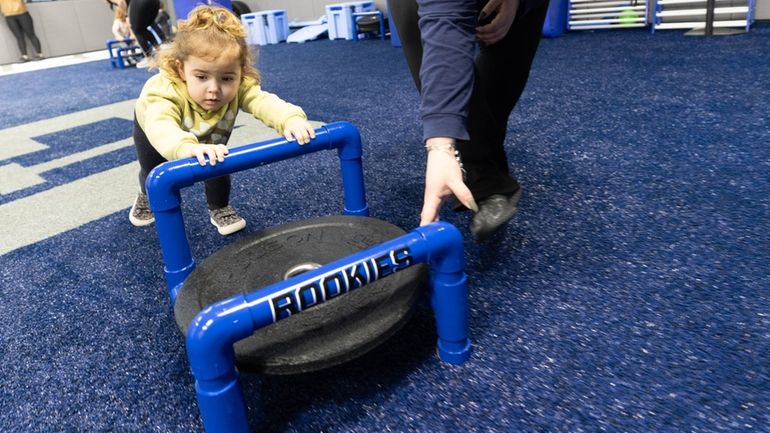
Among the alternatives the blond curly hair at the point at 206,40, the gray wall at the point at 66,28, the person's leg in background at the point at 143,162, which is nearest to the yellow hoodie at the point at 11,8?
the gray wall at the point at 66,28

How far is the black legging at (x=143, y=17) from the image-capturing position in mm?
2604

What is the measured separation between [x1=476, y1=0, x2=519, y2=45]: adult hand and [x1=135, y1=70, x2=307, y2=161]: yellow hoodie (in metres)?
0.32

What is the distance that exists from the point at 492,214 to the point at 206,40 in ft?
1.80

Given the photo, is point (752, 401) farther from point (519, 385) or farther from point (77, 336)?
point (77, 336)

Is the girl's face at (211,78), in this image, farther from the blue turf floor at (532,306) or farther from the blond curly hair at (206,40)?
the blue turf floor at (532,306)

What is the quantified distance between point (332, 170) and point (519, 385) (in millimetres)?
861

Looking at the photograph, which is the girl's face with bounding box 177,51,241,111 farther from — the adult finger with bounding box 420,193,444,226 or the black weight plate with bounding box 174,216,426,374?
the adult finger with bounding box 420,193,444,226

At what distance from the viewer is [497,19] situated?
32.8 inches

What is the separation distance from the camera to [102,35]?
5.98 meters

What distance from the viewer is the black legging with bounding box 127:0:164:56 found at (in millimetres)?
2604

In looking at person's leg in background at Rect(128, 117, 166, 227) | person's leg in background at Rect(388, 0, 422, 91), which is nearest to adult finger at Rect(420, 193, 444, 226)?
person's leg in background at Rect(388, 0, 422, 91)

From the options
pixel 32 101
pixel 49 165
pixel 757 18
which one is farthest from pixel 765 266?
pixel 32 101

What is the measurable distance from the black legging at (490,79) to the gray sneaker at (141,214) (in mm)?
649

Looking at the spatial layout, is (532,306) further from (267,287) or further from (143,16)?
(143,16)
